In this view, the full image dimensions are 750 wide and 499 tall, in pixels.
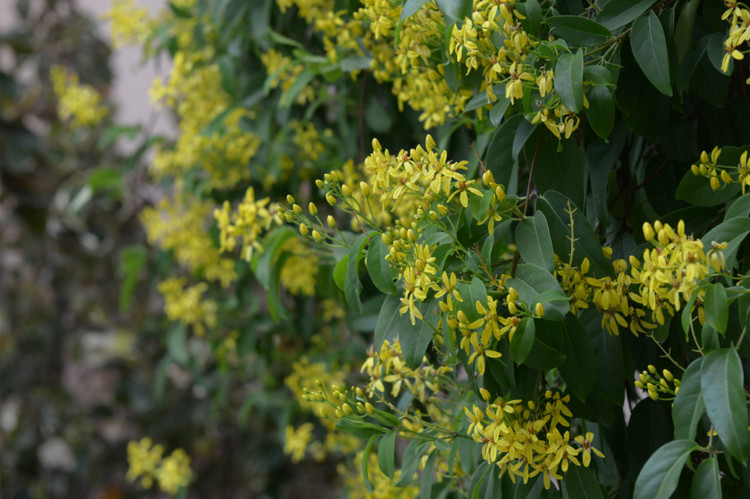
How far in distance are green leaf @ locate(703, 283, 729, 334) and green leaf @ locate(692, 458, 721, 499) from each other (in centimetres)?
11

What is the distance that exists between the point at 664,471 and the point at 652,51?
1.08ft

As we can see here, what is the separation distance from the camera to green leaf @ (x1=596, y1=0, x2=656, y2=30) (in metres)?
0.64

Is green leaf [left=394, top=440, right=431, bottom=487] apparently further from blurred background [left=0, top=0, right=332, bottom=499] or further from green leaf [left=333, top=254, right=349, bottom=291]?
blurred background [left=0, top=0, right=332, bottom=499]

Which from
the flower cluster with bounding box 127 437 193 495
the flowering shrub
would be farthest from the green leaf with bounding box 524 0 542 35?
the flower cluster with bounding box 127 437 193 495

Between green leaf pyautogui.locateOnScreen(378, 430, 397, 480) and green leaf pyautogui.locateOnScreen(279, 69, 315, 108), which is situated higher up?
green leaf pyautogui.locateOnScreen(279, 69, 315, 108)

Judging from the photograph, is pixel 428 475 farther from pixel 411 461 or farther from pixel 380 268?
pixel 380 268

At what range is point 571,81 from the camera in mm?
580

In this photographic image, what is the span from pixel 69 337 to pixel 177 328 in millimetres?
881

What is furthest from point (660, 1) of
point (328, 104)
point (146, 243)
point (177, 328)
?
point (146, 243)

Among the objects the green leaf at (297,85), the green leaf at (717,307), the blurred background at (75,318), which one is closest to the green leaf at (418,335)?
the green leaf at (717,307)

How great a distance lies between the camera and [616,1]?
65 cm

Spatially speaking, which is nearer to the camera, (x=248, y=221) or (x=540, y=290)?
(x=540, y=290)

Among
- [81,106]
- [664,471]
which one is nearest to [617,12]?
[664,471]

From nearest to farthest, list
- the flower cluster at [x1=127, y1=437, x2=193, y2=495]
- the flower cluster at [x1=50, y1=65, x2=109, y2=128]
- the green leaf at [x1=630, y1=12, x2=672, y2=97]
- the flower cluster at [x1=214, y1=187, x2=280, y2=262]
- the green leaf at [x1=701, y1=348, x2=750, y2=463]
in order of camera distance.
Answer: the green leaf at [x1=701, y1=348, x2=750, y2=463] < the green leaf at [x1=630, y1=12, x2=672, y2=97] < the flower cluster at [x1=214, y1=187, x2=280, y2=262] < the flower cluster at [x1=127, y1=437, x2=193, y2=495] < the flower cluster at [x1=50, y1=65, x2=109, y2=128]
